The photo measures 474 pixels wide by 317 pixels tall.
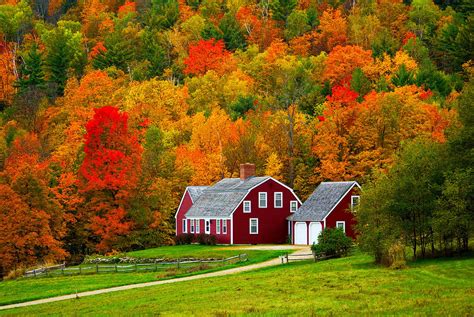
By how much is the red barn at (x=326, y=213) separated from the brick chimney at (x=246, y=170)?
7603 mm

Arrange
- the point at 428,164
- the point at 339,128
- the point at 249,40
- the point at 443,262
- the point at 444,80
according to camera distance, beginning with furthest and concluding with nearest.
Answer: the point at 249,40 → the point at 444,80 → the point at 339,128 → the point at 428,164 → the point at 443,262

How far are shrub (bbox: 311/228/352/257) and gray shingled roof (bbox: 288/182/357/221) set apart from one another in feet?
53.0

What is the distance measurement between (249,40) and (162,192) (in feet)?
298

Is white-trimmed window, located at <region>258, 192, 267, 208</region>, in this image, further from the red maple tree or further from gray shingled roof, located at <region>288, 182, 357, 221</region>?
the red maple tree

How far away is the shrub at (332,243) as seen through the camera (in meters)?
65.6

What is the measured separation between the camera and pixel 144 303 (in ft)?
149

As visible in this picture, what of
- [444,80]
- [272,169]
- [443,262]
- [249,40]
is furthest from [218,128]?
[249,40]

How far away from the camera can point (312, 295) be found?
4294 cm

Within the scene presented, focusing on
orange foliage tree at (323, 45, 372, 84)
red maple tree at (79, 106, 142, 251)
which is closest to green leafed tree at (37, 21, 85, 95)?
orange foliage tree at (323, 45, 372, 84)

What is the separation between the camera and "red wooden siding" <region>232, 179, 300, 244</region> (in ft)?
288

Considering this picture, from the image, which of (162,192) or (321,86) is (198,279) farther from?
(321,86)

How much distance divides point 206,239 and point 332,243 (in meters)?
24.7

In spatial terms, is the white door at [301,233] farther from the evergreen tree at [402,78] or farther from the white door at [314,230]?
the evergreen tree at [402,78]

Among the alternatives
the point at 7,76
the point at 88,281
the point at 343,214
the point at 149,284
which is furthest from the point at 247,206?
the point at 7,76
